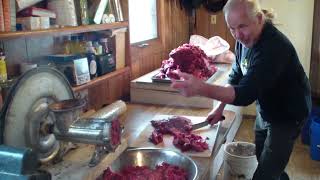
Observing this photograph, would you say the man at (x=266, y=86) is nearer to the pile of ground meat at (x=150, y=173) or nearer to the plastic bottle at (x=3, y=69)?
the pile of ground meat at (x=150, y=173)

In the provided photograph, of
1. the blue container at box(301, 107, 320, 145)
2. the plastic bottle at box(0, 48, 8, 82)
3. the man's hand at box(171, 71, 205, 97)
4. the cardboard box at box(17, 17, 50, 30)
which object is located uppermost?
the cardboard box at box(17, 17, 50, 30)

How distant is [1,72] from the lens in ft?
4.70

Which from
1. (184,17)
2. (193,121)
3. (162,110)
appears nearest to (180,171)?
(193,121)

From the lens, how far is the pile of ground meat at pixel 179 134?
1.76 m

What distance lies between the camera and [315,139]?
130 inches

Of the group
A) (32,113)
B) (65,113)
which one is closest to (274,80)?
(65,113)

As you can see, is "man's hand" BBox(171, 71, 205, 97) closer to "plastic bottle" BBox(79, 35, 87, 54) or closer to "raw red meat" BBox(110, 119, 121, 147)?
"raw red meat" BBox(110, 119, 121, 147)

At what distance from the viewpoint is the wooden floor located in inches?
119

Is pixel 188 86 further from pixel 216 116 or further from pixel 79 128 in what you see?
pixel 216 116

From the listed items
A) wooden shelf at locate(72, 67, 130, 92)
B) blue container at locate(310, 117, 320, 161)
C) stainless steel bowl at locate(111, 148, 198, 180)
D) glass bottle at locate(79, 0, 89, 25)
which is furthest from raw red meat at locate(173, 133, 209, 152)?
blue container at locate(310, 117, 320, 161)

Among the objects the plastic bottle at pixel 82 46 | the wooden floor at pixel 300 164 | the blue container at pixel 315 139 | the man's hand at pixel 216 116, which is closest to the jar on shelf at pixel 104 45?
the plastic bottle at pixel 82 46

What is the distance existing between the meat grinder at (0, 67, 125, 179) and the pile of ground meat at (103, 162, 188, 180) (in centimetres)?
26

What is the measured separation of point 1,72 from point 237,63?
130 centimetres

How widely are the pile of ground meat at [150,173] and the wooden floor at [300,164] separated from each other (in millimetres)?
1466
